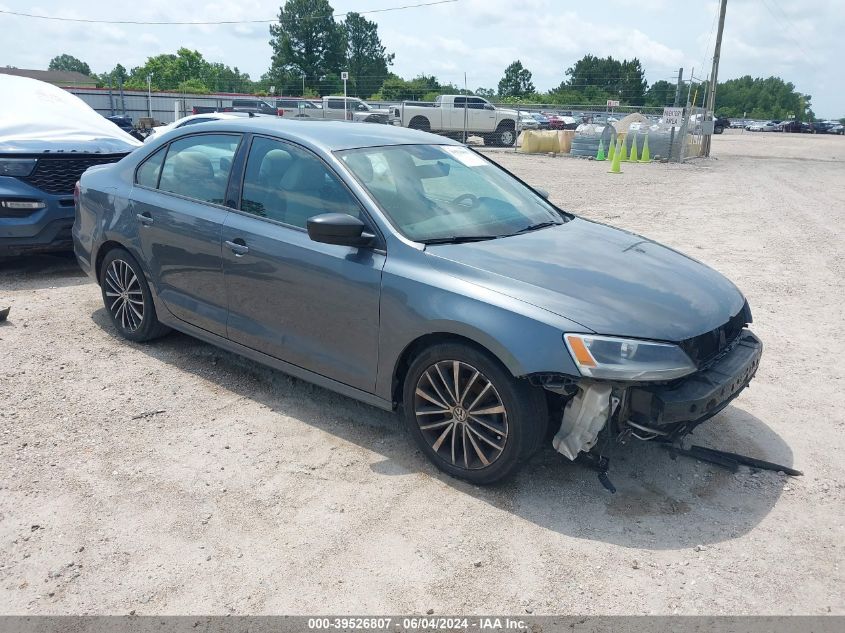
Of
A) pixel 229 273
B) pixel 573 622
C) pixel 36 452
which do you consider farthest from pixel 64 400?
pixel 573 622

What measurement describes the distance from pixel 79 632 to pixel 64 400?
2205 millimetres

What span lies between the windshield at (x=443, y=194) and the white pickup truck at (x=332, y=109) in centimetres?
2740

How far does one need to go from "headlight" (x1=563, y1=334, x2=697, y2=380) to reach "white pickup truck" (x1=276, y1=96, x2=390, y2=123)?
29187mm

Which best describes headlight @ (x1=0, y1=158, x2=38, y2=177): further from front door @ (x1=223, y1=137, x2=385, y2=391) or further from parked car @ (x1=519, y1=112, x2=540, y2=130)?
parked car @ (x1=519, y1=112, x2=540, y2=130)

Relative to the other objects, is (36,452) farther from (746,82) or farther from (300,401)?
(746,82)

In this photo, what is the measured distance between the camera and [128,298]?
5281mm

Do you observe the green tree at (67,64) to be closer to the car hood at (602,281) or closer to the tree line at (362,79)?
the tree line at (362,79)

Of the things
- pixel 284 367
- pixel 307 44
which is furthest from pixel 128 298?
pixel 307 44

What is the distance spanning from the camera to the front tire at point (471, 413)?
3291 mm

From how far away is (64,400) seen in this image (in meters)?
4.48

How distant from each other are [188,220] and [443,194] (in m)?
1.68

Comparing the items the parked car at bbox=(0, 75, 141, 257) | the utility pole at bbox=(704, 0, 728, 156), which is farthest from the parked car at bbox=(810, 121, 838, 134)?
the parked car at bbox=(0, 75, 141, 257)

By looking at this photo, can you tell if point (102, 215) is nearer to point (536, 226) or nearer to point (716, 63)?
point (536, 226)

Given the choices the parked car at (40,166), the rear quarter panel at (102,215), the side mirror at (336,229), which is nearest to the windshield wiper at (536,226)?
the side mirror at (336,229)
